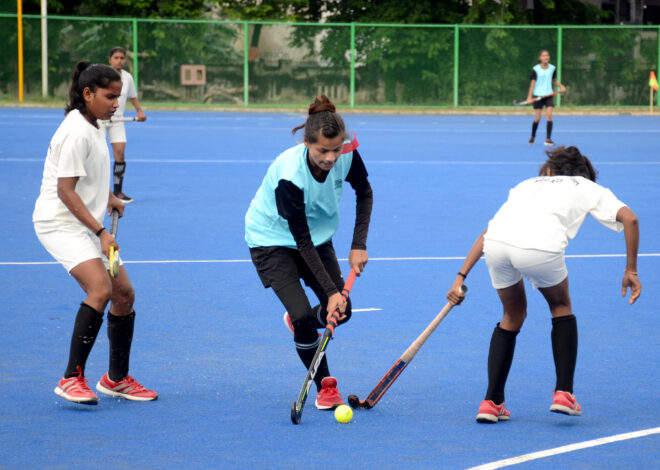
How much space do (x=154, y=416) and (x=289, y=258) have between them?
3.34 ft

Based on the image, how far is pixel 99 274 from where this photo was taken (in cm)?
511

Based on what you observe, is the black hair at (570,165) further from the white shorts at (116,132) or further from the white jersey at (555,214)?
the white shorts at (116,132)

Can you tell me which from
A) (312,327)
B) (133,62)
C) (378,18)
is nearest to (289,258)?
(312,327)

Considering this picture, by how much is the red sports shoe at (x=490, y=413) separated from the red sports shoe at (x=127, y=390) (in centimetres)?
166

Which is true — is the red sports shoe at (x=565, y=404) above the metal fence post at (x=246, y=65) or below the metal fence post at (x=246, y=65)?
below

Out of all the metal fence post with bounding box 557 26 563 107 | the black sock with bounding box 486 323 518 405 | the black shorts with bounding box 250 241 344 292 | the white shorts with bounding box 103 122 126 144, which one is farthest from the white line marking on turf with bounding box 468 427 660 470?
the metal fence post with bounding box 557 26 563 107

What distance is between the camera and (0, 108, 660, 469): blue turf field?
4.63 metres

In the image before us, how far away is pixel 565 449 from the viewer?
462 centimetres

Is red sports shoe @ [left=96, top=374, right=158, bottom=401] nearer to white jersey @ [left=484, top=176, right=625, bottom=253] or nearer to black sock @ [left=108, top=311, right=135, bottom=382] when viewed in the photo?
black sock @ [left=108, top=311, right=135, bottom=382]

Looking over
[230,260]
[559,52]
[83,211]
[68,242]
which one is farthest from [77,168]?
[559,52]

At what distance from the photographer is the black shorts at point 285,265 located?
5.17 meters

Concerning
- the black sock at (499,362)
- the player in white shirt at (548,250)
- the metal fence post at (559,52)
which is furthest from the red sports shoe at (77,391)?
the metal fence post at (559,52)

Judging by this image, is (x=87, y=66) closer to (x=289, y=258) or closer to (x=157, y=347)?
(x=289, y=258)

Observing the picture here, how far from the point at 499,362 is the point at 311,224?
1.14 m
